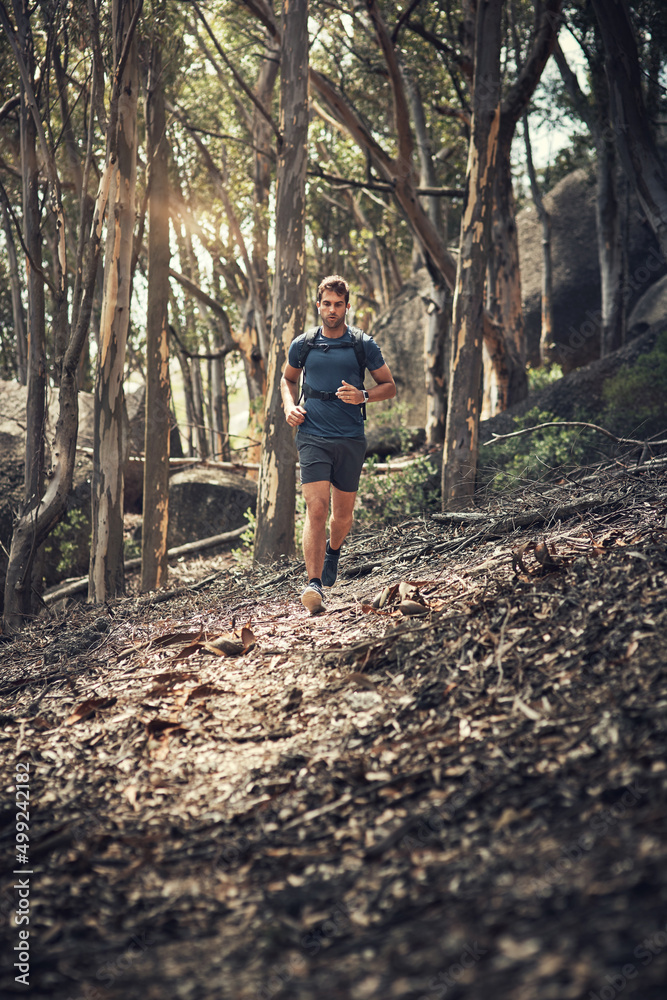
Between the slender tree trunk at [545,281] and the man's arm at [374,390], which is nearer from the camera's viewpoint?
the man's arm at [374,390]

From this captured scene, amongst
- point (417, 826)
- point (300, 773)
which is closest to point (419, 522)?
point (300, 773)

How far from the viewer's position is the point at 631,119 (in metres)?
8.27

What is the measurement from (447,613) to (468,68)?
1007 centimetres

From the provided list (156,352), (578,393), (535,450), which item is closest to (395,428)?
(578,393)

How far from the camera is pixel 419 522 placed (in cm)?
678

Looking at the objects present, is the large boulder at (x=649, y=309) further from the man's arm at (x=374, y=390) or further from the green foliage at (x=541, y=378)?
the man's arm at (x=374, y=390)

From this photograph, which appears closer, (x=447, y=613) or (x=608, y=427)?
(x=447, y=613)

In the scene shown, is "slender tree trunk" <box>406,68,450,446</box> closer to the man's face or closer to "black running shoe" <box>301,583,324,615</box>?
the man's face

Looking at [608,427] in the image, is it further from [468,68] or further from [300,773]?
[300,773]

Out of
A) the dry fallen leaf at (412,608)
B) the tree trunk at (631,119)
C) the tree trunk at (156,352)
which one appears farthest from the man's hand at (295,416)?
the tree trunk at (631,119)

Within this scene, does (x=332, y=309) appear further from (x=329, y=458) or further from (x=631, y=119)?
(x=631, y=119)

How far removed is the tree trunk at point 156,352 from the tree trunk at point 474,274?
3.69m

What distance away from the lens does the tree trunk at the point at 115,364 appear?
26.3 feet

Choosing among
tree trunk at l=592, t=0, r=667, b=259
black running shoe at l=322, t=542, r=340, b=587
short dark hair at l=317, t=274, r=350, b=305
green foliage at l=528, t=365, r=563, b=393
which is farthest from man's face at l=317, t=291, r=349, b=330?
green foliage at l=528, t=365, r=563, b=393
